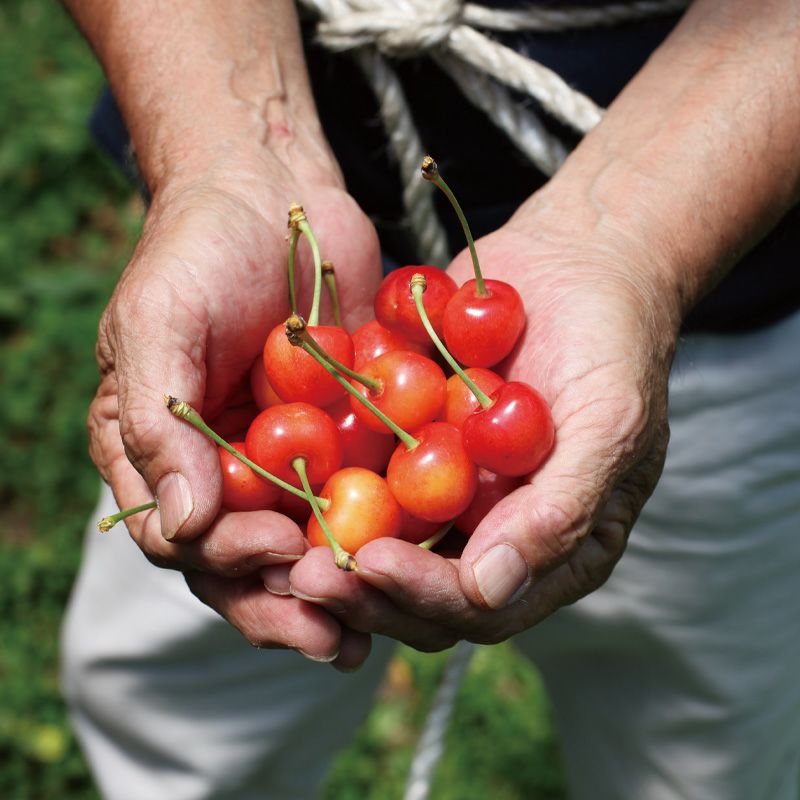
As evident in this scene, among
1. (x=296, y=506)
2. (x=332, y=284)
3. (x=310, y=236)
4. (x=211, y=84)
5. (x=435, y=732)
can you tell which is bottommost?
(x=435, y=732)

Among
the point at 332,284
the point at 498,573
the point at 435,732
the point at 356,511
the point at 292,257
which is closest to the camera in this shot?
the point at 498,573

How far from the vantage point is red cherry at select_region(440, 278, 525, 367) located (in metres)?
1.51

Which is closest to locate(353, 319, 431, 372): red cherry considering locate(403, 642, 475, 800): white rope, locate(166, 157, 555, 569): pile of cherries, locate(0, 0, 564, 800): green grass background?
locate(166, 157, 555, 569): pile of cherries

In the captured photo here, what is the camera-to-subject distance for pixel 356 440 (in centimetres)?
162

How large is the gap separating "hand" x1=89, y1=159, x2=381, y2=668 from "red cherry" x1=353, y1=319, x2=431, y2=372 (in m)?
0.12

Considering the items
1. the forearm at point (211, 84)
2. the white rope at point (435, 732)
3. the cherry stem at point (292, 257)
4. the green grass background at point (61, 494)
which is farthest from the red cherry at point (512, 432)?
the green grass background at point (61, 494)

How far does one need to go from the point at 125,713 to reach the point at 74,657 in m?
0.16

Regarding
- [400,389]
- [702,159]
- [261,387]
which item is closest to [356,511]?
[400,389]

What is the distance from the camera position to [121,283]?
1540 mm

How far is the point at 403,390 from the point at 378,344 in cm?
17

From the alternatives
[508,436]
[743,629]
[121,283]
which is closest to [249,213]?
[121,283]

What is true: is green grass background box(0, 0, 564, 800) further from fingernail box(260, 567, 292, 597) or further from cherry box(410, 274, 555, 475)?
cherry box(410, 274, 555, 475)

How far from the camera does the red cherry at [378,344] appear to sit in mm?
1653

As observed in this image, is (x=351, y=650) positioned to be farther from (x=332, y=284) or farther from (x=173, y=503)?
(x=332, y=284)
